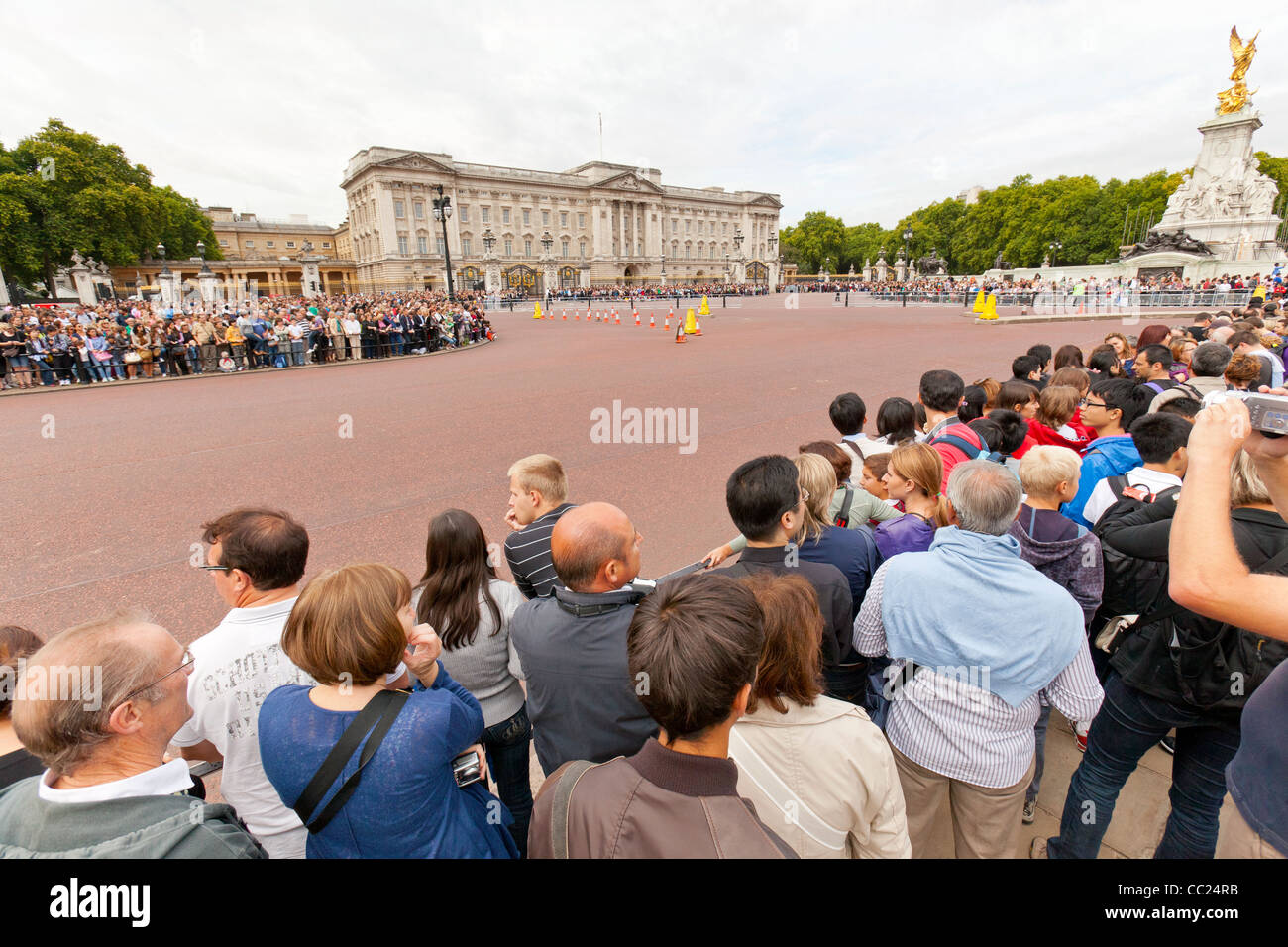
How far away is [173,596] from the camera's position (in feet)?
16.6

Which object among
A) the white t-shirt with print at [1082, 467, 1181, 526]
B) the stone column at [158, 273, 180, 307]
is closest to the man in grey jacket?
the white t-shirt with print at [1082, 467, 1181, 526]

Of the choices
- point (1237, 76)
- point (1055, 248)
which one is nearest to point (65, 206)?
point (1237, 76)

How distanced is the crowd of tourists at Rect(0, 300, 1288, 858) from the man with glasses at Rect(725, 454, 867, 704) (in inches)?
0.6

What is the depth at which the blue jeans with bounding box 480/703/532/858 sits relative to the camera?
2709mm

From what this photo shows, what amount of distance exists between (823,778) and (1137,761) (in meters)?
1.87

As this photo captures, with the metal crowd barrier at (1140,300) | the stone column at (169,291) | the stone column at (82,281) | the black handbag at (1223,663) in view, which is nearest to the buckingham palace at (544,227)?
the stone column at (169,291)

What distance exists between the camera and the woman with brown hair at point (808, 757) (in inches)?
65.1

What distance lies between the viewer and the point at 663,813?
4.06 ft

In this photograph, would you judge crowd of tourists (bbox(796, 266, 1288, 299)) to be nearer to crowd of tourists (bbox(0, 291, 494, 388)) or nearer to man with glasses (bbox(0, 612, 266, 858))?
crowd of tourists (bbox(0, 291, 494, 388))

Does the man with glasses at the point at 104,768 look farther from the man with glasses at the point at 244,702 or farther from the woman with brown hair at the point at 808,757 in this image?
the woman with brown hair at the point at 808,757

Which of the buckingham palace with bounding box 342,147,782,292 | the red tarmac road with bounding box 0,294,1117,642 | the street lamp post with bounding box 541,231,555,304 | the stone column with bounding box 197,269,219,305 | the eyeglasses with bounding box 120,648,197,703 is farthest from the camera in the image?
the street lamp post with bounding box 541,231,555,304

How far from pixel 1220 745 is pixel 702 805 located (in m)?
2.50

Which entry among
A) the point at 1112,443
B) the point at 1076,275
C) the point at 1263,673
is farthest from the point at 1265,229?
the point at 1263,673

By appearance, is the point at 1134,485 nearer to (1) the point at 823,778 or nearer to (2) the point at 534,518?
(1) the point at 823,778
